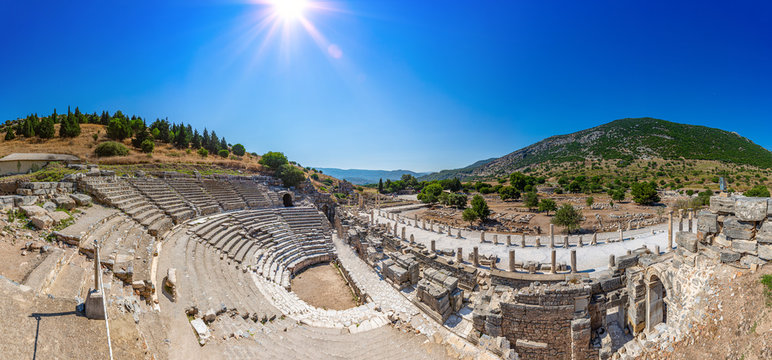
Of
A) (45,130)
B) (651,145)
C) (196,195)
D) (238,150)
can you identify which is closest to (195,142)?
(238,150)

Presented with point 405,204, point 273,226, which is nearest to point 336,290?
point 273,226

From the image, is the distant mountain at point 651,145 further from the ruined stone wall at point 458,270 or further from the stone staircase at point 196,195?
the stone staircase at point 196,195

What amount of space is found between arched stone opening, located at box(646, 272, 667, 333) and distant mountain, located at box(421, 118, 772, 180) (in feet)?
329

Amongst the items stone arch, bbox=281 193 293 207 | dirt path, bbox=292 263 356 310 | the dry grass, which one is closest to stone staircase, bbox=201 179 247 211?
stone arch, bbox=281 193 293 207

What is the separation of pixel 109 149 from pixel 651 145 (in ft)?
439

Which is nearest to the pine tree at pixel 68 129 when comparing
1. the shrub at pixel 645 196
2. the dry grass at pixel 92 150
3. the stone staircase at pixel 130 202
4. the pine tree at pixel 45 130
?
the dry grass at pixel 92 150

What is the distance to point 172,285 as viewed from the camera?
8445mm

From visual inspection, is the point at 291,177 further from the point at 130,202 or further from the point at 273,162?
the point at 130,202

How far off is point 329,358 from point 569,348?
27.8 feet

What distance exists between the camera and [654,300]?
917 cm

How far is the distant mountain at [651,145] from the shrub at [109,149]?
120573 millimetres

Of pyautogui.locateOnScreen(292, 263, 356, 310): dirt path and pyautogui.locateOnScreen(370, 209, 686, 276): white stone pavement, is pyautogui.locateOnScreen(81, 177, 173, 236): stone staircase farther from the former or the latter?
pyautogui.locateOnScreen(370, 209, 686, 276): white stone pavement

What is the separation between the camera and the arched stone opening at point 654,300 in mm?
9031

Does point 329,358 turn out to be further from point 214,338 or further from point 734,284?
point 734,284
